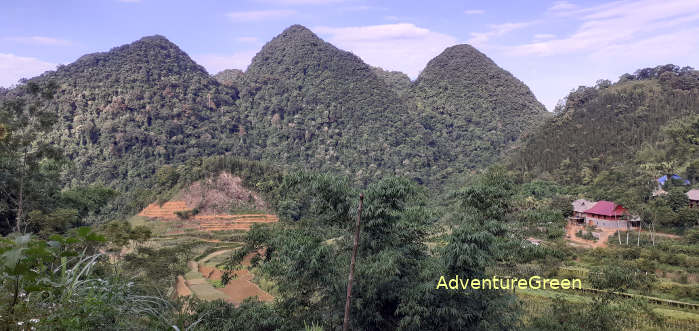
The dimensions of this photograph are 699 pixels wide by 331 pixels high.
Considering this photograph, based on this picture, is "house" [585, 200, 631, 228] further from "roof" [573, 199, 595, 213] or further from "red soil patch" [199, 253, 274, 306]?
"red soil patch" [199, 253, 274, 306]

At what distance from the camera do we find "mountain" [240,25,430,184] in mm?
56219

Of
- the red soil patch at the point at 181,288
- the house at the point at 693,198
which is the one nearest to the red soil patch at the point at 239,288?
the red soil patch at the point at 181,288

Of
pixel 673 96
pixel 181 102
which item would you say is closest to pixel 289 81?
pixel 181 102

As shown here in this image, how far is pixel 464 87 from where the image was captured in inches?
3238

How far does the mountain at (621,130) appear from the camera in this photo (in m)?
31.9

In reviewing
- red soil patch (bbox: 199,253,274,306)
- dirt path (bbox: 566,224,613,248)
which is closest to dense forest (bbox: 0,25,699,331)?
red soil patch (bbox: 199,253,274,306)

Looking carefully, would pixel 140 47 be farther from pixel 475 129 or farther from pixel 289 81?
pixel 475 129

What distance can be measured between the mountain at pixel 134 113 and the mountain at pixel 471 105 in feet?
133

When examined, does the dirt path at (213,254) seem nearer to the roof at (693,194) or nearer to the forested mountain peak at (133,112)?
the forested mountain peak at (133,112)

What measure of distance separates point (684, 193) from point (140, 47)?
77201 millimetres

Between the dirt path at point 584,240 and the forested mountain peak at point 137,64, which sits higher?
the forested mountain peak at point 137,64

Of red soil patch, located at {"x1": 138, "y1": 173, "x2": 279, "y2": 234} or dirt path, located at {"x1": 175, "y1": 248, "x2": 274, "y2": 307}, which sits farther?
red soil patch, located at {"x1": 138, "y1": 173, "x2": 279, "y2": 234}

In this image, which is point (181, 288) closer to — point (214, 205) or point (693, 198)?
point (214, 205)

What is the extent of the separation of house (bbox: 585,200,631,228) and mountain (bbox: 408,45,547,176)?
3235 cm
